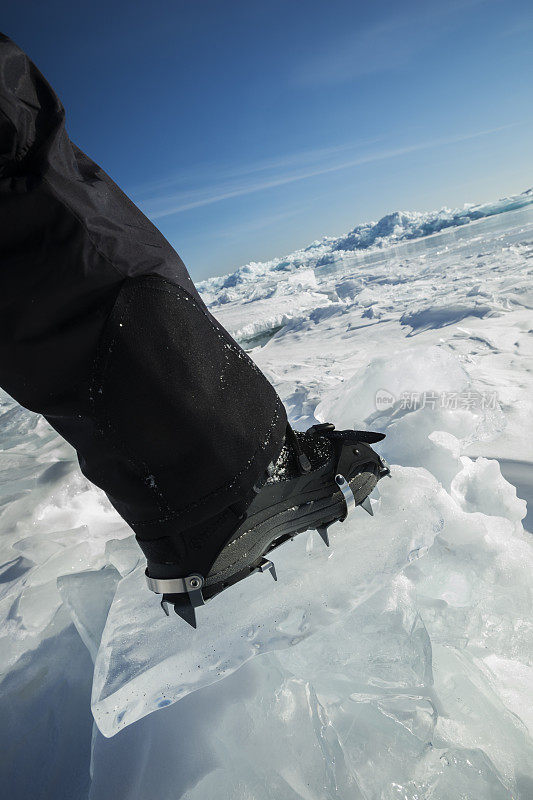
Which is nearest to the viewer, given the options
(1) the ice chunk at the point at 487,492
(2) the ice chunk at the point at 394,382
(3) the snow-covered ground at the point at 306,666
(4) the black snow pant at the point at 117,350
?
(4) the black snow pant at the point at 117,350

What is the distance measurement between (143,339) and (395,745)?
0.89 metres

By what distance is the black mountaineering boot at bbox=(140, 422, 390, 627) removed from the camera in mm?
918

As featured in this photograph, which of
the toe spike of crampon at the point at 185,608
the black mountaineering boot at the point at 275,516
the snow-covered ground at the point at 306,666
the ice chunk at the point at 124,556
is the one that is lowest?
the snow-covered ground at the point at 306,666

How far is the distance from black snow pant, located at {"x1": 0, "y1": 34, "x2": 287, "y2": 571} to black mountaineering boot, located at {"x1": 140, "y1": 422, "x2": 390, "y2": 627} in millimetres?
13

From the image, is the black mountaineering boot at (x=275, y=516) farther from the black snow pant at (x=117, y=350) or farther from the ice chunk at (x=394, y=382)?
the ice chunk at (x=394, y=382)

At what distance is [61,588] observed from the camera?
1136mm

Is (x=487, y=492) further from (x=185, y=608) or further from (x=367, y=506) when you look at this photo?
(x=185, y=608)

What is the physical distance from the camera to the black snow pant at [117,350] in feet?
2.29

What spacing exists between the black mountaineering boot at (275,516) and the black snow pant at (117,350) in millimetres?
13

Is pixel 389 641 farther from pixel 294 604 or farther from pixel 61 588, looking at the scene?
pixel 61 588

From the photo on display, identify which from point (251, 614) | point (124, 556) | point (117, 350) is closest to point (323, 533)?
point (251, 614)

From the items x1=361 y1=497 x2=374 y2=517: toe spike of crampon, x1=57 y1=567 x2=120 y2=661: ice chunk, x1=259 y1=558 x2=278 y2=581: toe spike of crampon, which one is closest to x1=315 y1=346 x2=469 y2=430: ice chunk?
x1=361 y1=497 x2=374 y2=517: toe spike of crampon

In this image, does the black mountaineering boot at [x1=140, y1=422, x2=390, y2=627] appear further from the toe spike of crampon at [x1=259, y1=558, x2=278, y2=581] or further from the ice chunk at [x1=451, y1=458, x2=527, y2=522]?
the ice chunk at [x1=451, y1=458, x2=527, y2=522]

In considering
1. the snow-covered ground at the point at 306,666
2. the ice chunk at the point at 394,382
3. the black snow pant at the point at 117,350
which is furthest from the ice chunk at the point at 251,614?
the ice chunk at the point at 394,382
